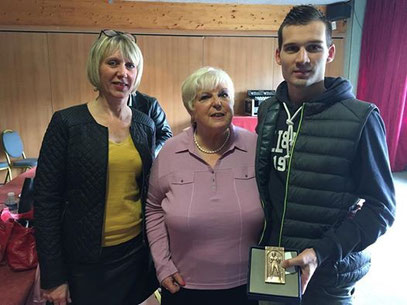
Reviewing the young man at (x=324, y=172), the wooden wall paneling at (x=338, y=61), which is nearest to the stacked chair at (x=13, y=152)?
the young man at (x=324, y=172)

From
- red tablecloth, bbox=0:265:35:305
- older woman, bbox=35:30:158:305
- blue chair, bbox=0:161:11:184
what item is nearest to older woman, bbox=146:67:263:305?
older woman, bbox=35:30:158:305

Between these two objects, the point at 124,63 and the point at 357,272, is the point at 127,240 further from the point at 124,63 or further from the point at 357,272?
the point at 357,272

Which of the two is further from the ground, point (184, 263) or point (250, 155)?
point (250, 155)

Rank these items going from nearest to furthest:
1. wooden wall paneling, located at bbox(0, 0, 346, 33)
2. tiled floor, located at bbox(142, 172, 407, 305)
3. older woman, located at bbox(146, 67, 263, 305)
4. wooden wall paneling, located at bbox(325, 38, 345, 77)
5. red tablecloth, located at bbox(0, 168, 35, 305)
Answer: older woman, located at bbox(146, 67, 263, 305)
red tablecloth, located at bbox(0, 168, 35, 305)
tiled floor, located at bbox(142, 172, 407, 305)
wooden wall paneling, located at bbox(0, 0, 346, 33)
wooden wall paneling, located at bbox(325, 38, 345, 77)

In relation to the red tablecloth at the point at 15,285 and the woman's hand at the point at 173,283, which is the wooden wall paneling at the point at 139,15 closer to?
the red tablecloth at the point at 15,285

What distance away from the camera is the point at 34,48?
18.2 ft

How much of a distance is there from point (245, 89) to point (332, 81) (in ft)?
16.7

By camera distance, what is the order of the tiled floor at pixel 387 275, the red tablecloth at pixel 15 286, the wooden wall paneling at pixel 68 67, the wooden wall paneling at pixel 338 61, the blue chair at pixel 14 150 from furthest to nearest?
the wooden wall paneling at pixel 338 61
the wooden wall paneling at pixel 68 67
the blue chair at pixel 14 150
the tiled floor at pixel 387 275
the red tablecloth at pixel 15 286

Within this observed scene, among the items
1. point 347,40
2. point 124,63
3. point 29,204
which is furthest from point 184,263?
point 347,40

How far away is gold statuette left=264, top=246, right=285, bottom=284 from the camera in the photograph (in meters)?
1.10

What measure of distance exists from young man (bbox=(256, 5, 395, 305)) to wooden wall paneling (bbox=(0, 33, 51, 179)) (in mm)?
5222

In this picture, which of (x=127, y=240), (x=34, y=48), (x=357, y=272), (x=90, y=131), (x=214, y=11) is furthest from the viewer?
(x=214, y=11)

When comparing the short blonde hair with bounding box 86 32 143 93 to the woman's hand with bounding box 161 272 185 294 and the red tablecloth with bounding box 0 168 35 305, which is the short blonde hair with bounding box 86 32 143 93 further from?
the red tablecloth with bounding box 0 168 35 305

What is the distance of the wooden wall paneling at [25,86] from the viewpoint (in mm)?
5520
